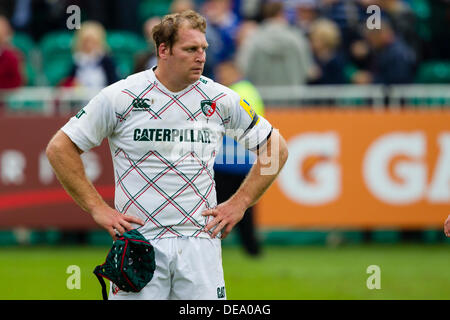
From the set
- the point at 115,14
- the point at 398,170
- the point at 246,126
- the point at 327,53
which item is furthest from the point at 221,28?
Answer: the point at 246,126

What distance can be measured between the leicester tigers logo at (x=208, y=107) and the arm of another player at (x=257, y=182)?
0.46 m

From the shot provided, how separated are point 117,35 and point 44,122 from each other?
300 centimetres

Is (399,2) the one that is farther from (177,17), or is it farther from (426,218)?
(177,17)

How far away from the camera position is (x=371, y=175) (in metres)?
14.4

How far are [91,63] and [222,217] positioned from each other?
8.47 metres

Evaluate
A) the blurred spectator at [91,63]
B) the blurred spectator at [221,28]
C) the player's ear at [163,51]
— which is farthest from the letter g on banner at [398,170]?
the player's ear at [163,51]

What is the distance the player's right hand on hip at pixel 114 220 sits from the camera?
6137 millimetres

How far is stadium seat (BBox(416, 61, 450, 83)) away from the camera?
52.5 ft

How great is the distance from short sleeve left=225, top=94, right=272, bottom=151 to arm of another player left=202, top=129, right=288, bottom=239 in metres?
0.06

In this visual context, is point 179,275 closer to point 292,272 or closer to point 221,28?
point 292,272

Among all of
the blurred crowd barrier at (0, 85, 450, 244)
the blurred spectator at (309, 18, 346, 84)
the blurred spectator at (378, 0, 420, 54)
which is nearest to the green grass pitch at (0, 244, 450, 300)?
the blurred crowd barrier at (0, 85, 450, 244)

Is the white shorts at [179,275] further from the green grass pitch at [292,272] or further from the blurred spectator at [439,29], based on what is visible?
the blurred spectator at [439,29]

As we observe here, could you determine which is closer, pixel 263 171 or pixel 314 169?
pixel 263 171

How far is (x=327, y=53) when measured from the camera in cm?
1576
